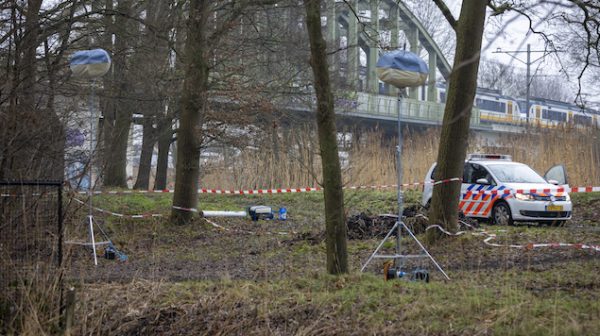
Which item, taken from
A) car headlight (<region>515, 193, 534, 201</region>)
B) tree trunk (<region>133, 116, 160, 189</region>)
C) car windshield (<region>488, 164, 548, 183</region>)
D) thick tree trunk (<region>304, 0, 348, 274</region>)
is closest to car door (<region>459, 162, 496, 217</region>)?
car windshield (<region>488, 164, 548, 183</region>)

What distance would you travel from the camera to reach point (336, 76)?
2980cm

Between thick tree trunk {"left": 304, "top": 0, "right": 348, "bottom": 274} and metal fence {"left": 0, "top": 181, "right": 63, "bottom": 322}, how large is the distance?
2994 millimetres

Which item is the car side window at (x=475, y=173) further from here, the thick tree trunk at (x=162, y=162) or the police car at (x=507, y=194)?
the thick tree trunk at (x=162, y=162)

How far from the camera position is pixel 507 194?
738 inches

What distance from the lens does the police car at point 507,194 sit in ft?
60.6

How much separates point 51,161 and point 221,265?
118 inches

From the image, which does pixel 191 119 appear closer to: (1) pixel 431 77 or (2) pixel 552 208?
(2) pixel 552 208

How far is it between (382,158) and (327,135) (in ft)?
66.4

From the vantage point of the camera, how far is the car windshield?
1942 centimetres

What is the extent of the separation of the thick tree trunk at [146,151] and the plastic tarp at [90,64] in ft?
46.9

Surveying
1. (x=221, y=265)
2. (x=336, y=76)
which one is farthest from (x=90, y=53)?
(x=336, y=76)

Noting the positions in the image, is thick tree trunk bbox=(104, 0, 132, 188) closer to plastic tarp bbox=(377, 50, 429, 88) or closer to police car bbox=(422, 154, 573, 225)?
plastic tarp bbox=(377, 50, 429, 88)

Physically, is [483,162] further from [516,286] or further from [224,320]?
[224,320]

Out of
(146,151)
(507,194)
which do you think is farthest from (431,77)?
(146,151)
